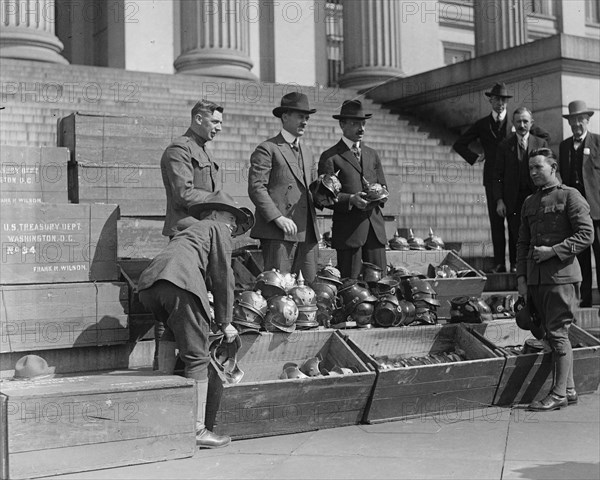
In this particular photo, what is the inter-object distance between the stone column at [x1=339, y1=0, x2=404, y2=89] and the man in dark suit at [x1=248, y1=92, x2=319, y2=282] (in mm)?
13287

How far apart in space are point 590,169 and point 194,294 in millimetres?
5932

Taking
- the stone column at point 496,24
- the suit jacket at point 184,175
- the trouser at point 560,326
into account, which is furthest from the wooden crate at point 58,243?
the stone column at point 496,24

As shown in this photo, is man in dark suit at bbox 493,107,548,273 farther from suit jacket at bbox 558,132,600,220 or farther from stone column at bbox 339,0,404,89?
stone column at bbox 339,0,404,89

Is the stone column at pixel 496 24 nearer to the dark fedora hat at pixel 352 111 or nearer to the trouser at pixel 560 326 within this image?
the dark fedora hat at pixel 352 111

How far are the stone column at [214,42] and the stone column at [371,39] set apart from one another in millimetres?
3106

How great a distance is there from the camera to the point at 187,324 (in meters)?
7.01

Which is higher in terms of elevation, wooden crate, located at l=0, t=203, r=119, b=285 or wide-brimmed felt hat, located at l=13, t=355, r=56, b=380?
wooden crate, located at l=0, t=203, r=119, b=285

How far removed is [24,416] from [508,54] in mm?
12142

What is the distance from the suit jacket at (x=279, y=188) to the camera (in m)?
8.84

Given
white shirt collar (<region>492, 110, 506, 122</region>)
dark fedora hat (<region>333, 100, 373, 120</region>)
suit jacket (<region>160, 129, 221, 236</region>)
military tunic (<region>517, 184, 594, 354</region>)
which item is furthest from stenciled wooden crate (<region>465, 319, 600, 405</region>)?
white shirt collar (<region>492, 110, 506, 122</region>)

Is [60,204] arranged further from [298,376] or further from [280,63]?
[280,63]

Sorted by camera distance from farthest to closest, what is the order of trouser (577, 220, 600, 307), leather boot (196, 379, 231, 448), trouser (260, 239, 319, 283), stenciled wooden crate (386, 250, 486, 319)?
trouser (577, 220, 600, 307), stenciled wooden crate (386, 250, 486, 319), trouser (260, 239, 319, 283), leather boot (196, 379, 231, 448)

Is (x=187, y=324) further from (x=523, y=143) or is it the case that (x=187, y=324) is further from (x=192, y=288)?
(x=523, y=143)

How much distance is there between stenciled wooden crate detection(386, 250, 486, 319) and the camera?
10555 mm
